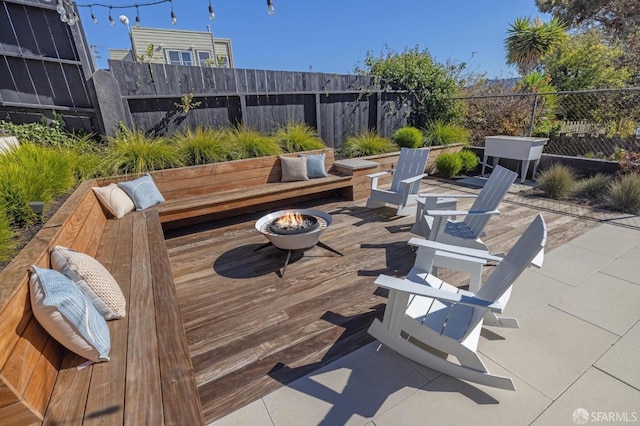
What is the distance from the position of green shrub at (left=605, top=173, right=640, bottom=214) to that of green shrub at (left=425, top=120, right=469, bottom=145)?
2.78 meters

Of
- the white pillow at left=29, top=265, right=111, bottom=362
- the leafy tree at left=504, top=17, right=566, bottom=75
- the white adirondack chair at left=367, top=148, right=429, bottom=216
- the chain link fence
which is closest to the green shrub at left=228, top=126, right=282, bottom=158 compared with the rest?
the white adirondack chair at left=367, top=148, right=429, bottom=216

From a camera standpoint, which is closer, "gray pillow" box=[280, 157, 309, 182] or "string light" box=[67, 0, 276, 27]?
"string light" box=[67, 0, 276, 27]

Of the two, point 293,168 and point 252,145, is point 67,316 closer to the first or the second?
point 293,168

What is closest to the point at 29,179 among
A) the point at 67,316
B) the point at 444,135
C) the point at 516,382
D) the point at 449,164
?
the point at 67,316

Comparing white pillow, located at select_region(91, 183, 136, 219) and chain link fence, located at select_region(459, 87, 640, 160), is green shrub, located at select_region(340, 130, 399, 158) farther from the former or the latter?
white pillow, located at select_region(91, 183, 136, 219)

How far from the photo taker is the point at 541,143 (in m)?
4.74

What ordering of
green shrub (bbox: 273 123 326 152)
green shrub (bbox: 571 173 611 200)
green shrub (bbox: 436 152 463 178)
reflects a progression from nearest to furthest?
1. green shrub (bbox: 571 173 611 200)
2. green shrub (bbox: 273 123 326 152)
3. green shrub (bbox: 436 152 463 178)

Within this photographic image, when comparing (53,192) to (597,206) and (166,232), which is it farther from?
(597,206)

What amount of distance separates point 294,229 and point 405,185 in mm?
1793

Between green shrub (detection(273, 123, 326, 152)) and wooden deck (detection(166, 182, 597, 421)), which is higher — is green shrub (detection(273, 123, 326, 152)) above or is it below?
above

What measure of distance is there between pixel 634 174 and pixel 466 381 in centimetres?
426

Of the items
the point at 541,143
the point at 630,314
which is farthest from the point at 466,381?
the point at 541,143

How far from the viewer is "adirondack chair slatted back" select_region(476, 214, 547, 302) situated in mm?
1294

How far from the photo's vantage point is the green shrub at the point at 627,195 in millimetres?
3498
